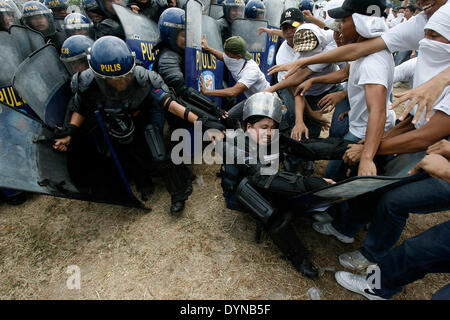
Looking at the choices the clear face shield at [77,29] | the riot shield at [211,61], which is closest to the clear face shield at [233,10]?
the riot shield at [211,61]

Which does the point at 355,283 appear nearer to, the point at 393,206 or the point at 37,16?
the point at 393,206

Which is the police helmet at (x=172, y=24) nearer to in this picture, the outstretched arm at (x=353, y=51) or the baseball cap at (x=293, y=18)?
the baseball cap at (x=293, y=18)

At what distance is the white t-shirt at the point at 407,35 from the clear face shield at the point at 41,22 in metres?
4.68

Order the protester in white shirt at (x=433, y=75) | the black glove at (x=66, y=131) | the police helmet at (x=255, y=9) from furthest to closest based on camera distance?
the police helmet at (x=255, y=9) → the black glove at (x=66, y=131) → the protester in white shirt at (x=433, y=75)

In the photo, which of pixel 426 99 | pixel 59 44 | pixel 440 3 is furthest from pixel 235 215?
pixel 59 44

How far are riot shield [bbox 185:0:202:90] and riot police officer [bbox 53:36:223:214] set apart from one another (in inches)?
19.8

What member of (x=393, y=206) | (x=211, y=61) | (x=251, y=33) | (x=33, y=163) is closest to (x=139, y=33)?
(x=211, y=61)

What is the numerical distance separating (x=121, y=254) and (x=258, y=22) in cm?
420

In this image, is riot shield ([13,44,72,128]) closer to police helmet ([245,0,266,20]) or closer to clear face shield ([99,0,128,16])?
clear face shield ([99,0,128,16])

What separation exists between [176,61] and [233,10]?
8.05 feet

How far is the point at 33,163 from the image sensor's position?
208 cm

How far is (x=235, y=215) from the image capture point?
2.69 metres

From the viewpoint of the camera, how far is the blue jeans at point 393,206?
59.2 inches

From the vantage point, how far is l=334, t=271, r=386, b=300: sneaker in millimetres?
1784
